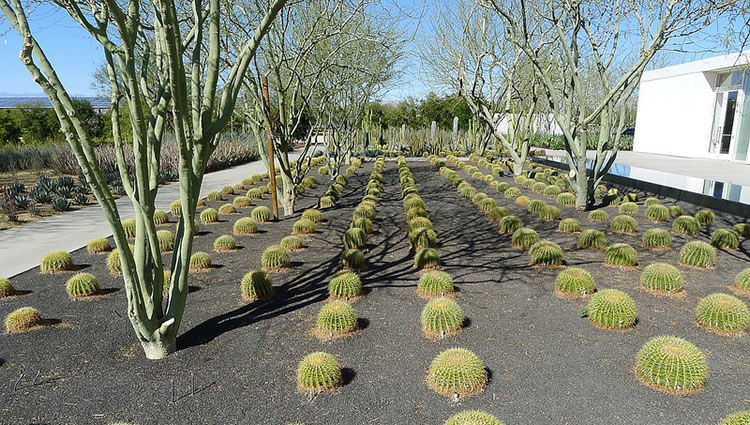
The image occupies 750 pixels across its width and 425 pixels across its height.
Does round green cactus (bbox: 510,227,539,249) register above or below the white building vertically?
below

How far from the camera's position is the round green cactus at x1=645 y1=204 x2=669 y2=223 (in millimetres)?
8453

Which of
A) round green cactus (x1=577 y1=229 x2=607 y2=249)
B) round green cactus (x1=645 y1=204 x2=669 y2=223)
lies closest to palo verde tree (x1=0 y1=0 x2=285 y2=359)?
round green cactus (x1=577 y1=229 x2=607 y2=249)

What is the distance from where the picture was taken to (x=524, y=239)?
674 centimetres

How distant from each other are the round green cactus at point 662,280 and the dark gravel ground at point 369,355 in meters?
0.15

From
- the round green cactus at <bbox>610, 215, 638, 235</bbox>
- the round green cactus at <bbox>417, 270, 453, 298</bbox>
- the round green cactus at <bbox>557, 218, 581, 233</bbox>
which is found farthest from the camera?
the round green cactus at <bbox>557, 218, 581, 233</bbox>

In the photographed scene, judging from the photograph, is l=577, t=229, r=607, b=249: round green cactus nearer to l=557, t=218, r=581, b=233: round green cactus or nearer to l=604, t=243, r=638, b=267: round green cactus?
l=604, t=243, r=638, b=267: round green cactus

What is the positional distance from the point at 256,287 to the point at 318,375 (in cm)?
199

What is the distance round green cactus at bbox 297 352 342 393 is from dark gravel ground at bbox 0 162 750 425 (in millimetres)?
69

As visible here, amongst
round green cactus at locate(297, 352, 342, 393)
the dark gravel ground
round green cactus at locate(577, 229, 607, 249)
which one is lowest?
the dark gravel ground

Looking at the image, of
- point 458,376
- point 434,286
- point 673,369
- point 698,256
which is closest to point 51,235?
point 434,286

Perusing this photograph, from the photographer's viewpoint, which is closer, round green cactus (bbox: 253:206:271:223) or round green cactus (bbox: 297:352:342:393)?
round green cactus (bbox: 297:352:342:393)

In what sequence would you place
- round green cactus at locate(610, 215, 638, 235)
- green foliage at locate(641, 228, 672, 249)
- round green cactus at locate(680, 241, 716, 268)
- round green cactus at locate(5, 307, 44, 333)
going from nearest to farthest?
round green cactus at locate(5, 307, 44, 333) → round green cactus at locate(680, 241, 716, 268) → green foliage at locate(641, 228, 672, 249) → round green cactus at locate(610, 215, 638, 235)

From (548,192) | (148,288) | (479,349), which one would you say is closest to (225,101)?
(148,288)

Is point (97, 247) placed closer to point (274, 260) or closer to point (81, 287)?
point (81, 287)
